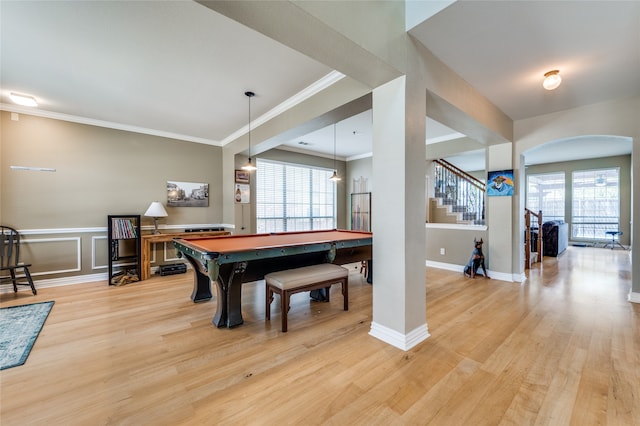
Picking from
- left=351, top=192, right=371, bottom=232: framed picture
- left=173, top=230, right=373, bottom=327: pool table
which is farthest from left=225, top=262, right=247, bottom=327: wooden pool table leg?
left=351, top=192, right=371, bottom=232: framed picture

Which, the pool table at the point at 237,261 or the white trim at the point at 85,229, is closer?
the pool table at the point at 237,261

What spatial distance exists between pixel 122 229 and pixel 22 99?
217 centimetres

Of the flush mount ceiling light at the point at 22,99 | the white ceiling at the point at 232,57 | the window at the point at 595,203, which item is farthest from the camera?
the window at the point at 595,203

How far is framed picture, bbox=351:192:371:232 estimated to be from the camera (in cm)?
716

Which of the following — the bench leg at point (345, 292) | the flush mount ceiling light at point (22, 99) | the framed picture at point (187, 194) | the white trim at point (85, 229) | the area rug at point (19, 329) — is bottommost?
the area rug at point (19, 329)

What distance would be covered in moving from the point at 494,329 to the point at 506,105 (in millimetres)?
3073

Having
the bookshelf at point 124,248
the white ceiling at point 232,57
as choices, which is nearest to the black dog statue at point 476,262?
the white ceiling at point 232,57

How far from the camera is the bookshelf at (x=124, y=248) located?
445 cm

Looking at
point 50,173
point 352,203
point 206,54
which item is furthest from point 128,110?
point 352,203

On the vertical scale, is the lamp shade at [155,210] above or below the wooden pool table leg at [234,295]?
above

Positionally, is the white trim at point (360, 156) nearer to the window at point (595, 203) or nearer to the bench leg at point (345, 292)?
the bench leg at point (345, 292)

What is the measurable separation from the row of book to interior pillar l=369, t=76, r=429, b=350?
4409 mm

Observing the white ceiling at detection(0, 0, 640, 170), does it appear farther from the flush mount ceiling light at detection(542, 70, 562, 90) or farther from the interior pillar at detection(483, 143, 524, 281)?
the interior pillar at detection(483, 143, 524, 281)

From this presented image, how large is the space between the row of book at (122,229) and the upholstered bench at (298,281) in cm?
327
